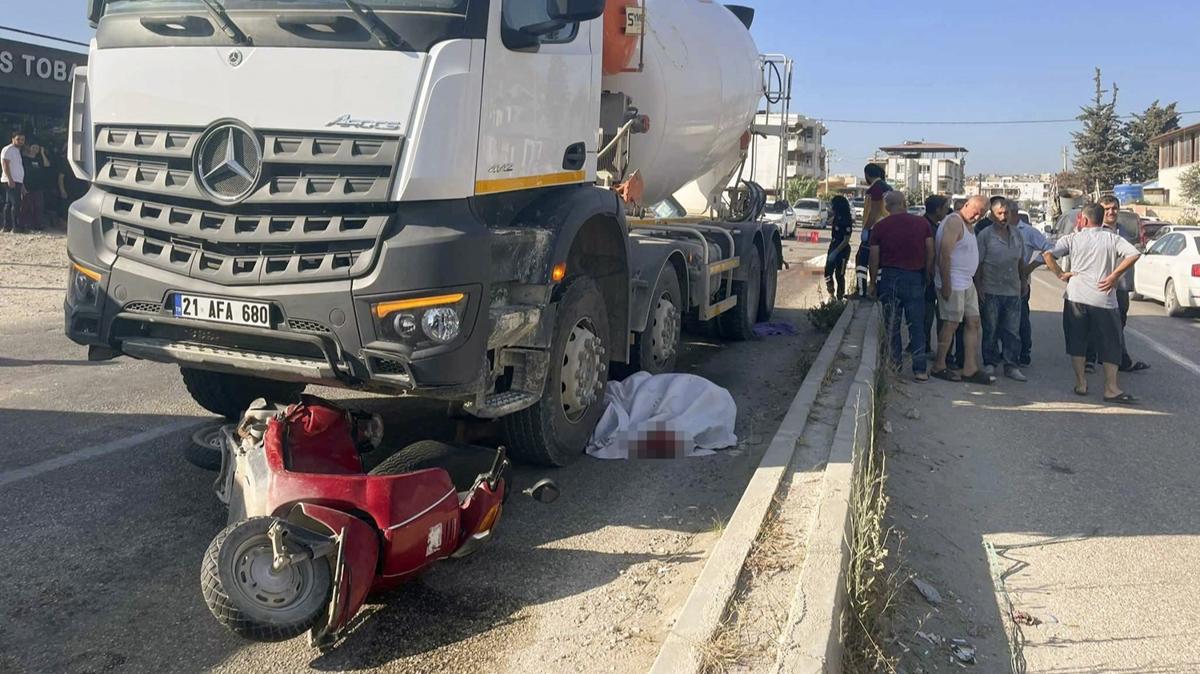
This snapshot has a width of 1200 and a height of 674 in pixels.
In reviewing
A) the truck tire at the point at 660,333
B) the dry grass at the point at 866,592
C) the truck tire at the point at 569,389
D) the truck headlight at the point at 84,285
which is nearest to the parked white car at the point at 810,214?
the truck tire at the point at 660,333

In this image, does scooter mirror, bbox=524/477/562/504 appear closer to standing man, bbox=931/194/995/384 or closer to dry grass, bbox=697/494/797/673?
dry grass, bbox=697/494/797/673

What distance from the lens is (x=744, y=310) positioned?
10.3 meters

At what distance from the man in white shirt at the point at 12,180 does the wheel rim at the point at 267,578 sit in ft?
47.4

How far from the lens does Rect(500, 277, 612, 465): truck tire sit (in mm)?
5133

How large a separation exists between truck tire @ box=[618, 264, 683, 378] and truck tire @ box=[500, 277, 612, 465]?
1.31 m

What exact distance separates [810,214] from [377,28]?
38934 millimetres

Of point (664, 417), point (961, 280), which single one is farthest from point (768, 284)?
point (664, 417)

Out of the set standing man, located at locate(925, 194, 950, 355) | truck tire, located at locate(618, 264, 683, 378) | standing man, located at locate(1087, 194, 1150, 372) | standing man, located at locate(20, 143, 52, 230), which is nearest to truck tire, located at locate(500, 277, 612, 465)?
truck tire, located at locate(618, 264, 683, 378)

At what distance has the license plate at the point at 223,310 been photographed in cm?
414

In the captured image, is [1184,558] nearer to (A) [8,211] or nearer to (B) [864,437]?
(B) [864,437]

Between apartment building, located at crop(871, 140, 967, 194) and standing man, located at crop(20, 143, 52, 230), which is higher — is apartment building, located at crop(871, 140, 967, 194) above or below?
above

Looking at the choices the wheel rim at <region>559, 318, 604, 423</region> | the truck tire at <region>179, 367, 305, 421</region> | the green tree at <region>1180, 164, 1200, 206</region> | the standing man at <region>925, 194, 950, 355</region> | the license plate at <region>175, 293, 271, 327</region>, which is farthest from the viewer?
the green tree at <region>1180, 164, 1200, 206</region>

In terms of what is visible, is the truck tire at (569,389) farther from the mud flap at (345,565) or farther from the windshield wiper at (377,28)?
the mud flap at (345,565)

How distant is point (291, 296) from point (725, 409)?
310cm
